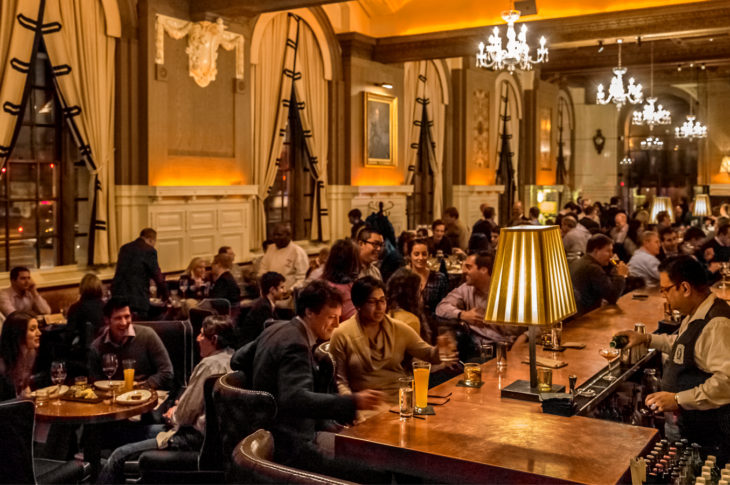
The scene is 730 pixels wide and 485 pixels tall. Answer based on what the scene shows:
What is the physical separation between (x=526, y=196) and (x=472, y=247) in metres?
8.97

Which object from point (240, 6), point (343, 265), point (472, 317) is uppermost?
point (240, 6)

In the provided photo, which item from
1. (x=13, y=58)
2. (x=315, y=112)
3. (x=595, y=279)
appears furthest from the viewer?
(x=315, y=112)

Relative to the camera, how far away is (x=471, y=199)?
1547 cm

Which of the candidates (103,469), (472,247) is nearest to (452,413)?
(103,469)

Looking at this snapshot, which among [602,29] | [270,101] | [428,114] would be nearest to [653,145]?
[428,114]

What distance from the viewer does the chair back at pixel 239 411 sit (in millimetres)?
3059

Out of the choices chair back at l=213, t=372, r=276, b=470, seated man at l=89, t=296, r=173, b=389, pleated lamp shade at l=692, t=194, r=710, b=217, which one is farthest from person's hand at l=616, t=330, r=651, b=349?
pleated lamp shade at l=692, t=194, r=710, b=217

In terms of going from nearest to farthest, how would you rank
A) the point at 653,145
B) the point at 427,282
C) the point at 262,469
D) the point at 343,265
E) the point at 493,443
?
the point at 262,469
the point at 493,443
the point at 343,265
the point at 427,282
the point at 653,145

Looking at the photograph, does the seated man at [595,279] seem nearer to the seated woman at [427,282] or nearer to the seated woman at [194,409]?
the seated woman at [427,282]

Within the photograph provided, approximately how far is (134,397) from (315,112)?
785 centimetres

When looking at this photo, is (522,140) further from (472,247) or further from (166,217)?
(166,217)

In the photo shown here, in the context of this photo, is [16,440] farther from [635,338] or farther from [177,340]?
[635,338]

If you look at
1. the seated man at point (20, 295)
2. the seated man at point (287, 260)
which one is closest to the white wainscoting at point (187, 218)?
the seated man at point (287, 260)

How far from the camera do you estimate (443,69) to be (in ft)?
48.5
